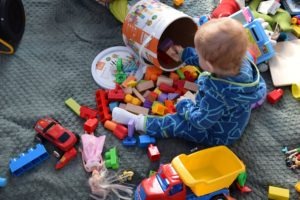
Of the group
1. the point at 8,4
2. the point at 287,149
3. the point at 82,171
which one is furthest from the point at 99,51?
the point at 287,149

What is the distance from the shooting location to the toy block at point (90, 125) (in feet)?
4.17

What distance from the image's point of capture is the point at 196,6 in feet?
5.45

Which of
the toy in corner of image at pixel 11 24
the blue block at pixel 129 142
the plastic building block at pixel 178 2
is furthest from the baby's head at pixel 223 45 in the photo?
the toy in corner of image at pixel 11 24

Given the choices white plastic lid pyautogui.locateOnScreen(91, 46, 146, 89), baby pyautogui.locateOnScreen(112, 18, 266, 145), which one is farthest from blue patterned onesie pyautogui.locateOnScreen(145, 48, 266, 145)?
white plastic lid pyautogui.locateOnScreen(91, 46, 146, 89)

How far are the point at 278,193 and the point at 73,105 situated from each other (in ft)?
2.26

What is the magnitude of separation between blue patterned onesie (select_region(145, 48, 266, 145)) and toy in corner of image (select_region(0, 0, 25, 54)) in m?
0.61

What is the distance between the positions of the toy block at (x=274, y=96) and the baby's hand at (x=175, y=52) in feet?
1.08

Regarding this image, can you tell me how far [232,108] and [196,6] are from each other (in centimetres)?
66

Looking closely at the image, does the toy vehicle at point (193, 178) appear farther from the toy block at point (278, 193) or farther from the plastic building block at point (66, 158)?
the plastic building block at point (66, 158)

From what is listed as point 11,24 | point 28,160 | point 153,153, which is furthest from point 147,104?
point 11,24

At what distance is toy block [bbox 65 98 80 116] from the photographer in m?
1.33

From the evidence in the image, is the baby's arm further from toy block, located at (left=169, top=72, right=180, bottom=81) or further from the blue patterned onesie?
toy block, located at (left=169, top=72, right=180, bottom=81)

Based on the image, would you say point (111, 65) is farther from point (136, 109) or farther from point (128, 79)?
point (136, 109)

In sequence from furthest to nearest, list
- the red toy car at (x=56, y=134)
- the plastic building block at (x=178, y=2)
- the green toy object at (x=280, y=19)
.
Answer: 1. the plastic building block at (x=178, y=2)
2. the green toy object at (x=280, y=19)
3. the red toy car at (x=56, y=134)
